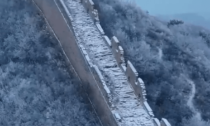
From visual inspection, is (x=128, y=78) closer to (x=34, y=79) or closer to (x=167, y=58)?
(x=34, y=79)

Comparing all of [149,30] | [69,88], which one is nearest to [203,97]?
[149,30]

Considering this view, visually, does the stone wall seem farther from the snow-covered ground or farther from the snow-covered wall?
the snow-covered wall

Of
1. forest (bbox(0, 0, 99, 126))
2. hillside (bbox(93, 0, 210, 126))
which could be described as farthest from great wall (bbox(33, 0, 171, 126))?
hillside (bbox(93, 0, 210, 126))

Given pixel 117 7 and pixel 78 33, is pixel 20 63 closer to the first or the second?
pixel 78 33

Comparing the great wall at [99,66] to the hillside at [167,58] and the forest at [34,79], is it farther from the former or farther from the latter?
the hillside at [167,58]

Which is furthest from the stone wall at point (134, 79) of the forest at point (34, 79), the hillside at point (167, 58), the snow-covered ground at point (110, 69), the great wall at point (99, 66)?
the hillside at point (167, 58)

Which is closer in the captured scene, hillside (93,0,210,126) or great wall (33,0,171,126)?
great wall (33,0,171,126)
